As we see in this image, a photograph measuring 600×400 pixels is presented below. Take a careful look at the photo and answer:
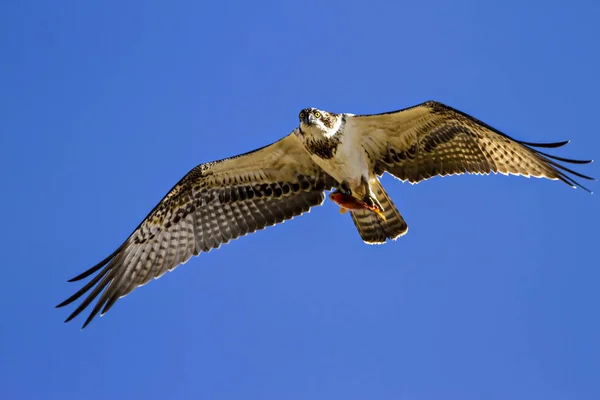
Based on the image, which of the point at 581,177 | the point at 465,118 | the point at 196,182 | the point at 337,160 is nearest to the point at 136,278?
the point at 196,182

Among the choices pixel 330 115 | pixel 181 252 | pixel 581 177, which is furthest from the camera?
pixel 181 252

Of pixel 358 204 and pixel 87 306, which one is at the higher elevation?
pixel 358 204

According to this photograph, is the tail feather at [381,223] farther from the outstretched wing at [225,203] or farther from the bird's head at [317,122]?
the bird's head at [317,122]

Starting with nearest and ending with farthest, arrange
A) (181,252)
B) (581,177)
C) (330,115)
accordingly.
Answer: (581,177), (330,115), (181,252)

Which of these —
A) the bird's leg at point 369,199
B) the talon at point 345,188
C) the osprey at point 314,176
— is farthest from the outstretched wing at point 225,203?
the bird's leg at point 369,199

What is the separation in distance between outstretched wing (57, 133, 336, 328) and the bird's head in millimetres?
688

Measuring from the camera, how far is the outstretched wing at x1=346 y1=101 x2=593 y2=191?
419 inches

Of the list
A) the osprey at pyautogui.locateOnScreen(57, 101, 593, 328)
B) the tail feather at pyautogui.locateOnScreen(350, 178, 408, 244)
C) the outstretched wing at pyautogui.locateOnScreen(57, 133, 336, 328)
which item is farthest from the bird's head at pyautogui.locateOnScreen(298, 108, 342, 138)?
the tail feather at pyautogui.locateOnScreen(350, 178, 408, 244)

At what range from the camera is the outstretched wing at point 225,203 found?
1136 cm

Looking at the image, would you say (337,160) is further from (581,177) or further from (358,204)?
(581,177)

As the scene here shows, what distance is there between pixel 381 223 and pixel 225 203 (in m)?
2.29

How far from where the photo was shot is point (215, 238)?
1159cm

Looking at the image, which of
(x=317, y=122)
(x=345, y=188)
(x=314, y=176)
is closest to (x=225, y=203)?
(x=314, y=176)

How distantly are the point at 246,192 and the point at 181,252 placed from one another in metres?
1.24
